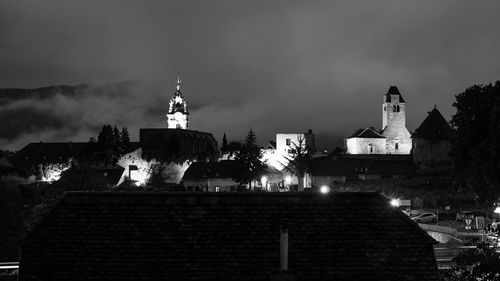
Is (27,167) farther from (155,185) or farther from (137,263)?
(137,263)

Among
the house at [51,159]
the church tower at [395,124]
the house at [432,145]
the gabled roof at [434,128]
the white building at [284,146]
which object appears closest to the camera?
the house at [432,145]

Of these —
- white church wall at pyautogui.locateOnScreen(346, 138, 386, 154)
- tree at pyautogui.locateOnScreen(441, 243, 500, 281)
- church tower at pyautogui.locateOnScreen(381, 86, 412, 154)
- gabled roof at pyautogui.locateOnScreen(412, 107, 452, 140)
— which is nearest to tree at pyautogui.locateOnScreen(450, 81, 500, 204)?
tree at pyautogui.locateOnScreen(441, 243, 500, 281)

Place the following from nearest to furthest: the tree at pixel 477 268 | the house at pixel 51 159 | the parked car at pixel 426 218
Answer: the tree at pixel 477 268, the parked car at pixel 426 218, the house at pixel 51 159

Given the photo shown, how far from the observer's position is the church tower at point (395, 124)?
163 metres

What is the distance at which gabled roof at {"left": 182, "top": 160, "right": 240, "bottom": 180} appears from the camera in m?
136

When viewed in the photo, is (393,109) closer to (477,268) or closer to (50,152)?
(50,152)

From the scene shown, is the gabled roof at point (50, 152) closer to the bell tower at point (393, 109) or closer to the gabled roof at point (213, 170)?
the gabled roof at point (213, 170)

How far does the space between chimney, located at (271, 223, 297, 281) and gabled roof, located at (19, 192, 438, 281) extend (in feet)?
1.50

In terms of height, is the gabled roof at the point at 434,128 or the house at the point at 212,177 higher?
the gabled roof at the point at 434,128

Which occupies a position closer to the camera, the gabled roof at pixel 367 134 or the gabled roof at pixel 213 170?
the gabled roof at pixel 213 170

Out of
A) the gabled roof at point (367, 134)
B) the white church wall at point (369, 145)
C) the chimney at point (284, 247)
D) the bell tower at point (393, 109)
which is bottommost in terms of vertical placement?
the chimney at point (284, 247)

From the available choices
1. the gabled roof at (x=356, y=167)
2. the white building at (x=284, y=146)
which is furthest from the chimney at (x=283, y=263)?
the white building at (x=284, y=146)

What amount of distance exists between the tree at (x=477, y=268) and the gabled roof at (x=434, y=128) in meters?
106

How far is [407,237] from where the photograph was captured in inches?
736
